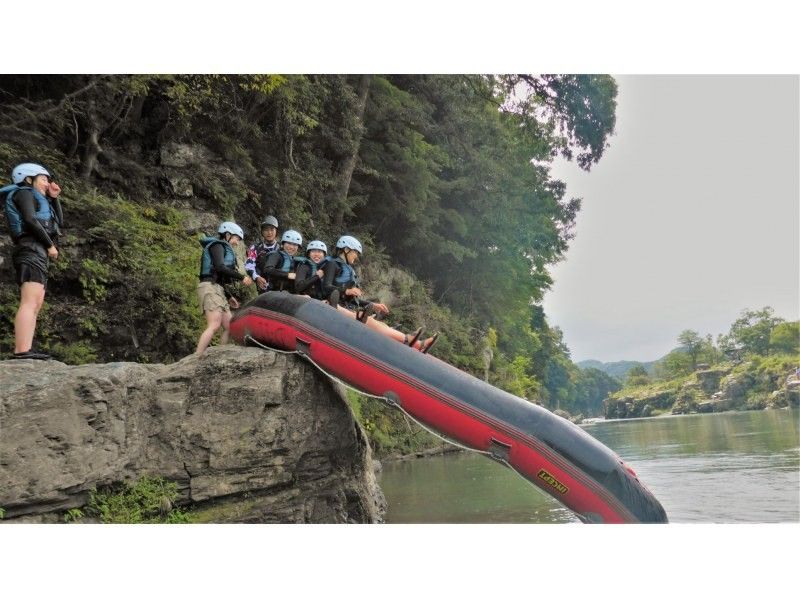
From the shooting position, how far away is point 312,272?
19.3 ft

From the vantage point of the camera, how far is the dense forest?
6.77m

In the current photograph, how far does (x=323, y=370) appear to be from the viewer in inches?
192

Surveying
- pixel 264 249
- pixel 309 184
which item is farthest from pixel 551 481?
pixel 309 184

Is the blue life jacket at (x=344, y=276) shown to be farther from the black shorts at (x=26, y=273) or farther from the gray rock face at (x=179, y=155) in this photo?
the gray rock face at (x=179, y=155)

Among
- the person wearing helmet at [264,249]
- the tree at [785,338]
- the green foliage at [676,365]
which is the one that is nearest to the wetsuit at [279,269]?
the person wearing helmet at [264,249]

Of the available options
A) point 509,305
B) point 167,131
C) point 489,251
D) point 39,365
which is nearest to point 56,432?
point 39,365

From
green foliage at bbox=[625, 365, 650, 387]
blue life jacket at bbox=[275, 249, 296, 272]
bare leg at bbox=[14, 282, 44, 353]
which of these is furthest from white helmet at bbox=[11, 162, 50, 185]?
green foliage at bbox=[625, 365, 650, 387]

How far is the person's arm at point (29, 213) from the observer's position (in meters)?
4.46

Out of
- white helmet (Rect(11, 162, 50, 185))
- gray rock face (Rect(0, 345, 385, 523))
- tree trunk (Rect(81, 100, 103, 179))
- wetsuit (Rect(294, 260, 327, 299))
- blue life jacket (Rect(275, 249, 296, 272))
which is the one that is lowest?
gray rock face (Rect(0, 345, 385, 523))

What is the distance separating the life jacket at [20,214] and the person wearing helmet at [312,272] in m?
2.15

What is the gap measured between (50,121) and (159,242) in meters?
2.13

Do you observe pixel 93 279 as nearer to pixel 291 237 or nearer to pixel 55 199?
pixel 55 199

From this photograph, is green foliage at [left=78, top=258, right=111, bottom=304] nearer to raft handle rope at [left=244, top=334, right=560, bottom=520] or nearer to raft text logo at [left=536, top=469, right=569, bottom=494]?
raft handle rope at [left=244, top=334, right=560, bottom=520]

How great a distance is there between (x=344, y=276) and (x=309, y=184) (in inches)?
238
